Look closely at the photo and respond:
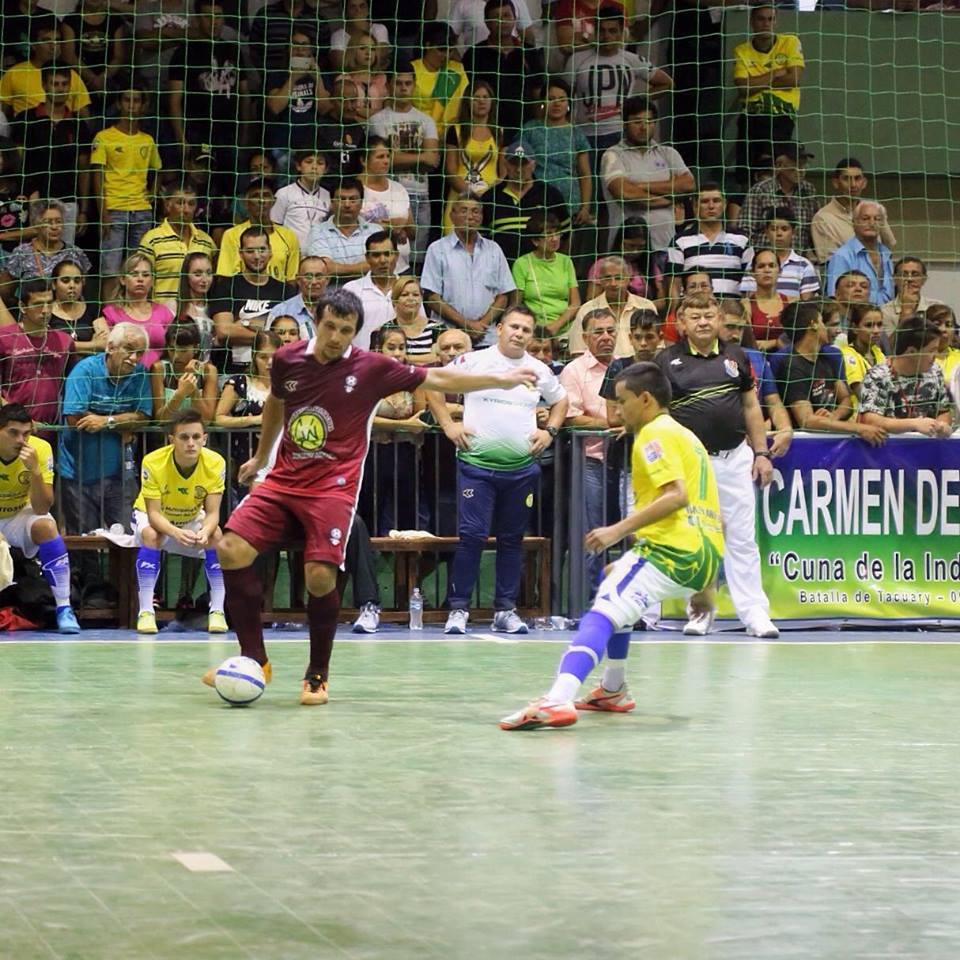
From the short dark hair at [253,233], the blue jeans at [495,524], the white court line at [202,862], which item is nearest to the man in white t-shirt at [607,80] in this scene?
the short dark hair at [253,233]

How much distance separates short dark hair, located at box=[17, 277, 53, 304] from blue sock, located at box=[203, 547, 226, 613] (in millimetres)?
2799

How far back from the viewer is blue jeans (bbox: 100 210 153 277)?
16.3 meters

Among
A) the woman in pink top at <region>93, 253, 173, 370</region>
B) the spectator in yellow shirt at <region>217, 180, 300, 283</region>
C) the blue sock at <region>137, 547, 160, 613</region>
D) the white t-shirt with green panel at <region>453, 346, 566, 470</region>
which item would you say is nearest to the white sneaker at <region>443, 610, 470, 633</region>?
Result: the white t-shirt with green panel at <region>453, 346, 566, 470</region>

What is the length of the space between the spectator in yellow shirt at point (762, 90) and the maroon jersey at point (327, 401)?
381 inches

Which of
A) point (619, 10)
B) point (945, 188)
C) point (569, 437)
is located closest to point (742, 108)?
point (619, 10)

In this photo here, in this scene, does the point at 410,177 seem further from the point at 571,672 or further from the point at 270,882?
the point at 270,882

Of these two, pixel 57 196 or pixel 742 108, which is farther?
pixel 742 108

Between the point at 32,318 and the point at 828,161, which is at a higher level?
the point at 828,161

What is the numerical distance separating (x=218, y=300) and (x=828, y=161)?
755cm

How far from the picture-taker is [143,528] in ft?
43.4

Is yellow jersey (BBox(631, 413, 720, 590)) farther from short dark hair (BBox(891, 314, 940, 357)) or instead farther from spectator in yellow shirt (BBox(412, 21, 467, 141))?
spectator in yellow shirt (BBox(412, 21, 467, 141))

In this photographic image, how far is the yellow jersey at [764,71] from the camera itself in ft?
59.2

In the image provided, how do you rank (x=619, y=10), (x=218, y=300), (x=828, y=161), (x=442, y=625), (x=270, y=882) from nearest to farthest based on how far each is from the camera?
(x=270, y=882)
(x=442, y=625)
(x=218, y=300)
(x=619, y=10)
(x=828, y=161)

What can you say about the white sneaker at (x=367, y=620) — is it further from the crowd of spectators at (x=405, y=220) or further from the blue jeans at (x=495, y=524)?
the crowd of spectators at (x=405, y=220)
